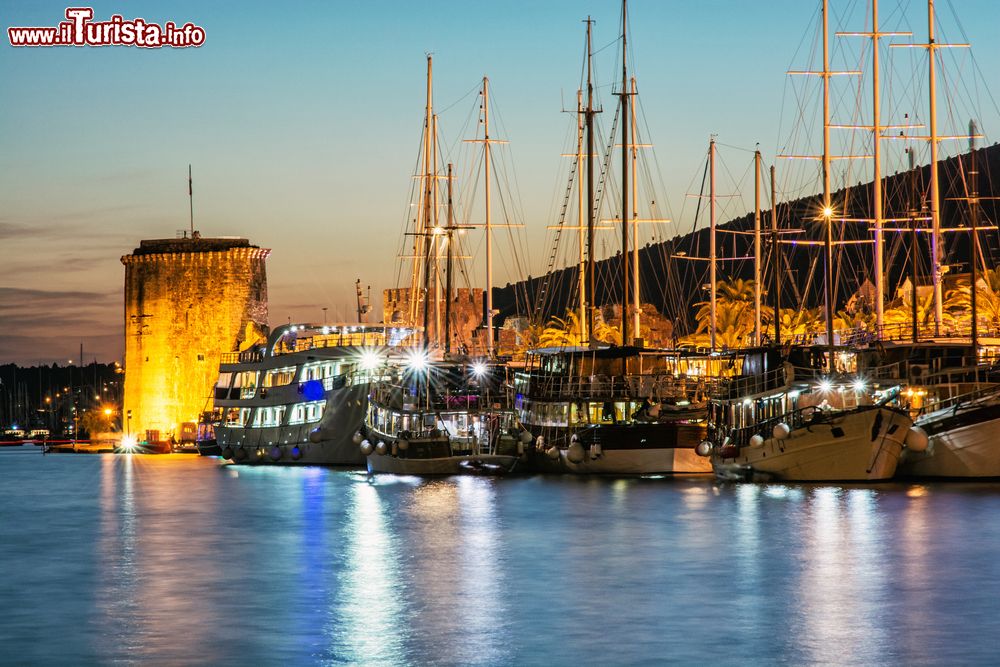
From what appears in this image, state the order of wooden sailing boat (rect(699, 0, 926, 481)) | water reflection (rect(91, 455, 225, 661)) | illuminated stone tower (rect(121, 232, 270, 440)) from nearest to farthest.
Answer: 1. water reflection (rect(91, 455, 225, 661))
2. wooden sailing boat (rect(699, 0, 926, 481))
3. illuminated stone tower (rect(121, 232, 270, 440))

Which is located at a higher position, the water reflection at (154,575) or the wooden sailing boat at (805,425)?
the wooden sailing boat at (805,425)

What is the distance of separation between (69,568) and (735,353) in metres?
26.7

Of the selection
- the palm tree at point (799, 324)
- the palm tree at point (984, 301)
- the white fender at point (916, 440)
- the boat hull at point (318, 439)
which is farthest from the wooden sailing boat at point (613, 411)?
the palm tree at point (799, 324)

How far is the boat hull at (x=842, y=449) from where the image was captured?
41125 millimetres

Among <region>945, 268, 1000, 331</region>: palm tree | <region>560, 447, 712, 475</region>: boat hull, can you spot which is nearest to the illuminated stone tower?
<region>945, 268, 1000, 331</region>: palm tree

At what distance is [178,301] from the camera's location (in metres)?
97.4

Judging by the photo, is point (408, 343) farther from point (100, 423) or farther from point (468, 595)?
point (100, 423)

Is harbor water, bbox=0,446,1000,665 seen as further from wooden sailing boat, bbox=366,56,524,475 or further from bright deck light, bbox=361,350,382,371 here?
bright deck light, bbox=361,350,382,371

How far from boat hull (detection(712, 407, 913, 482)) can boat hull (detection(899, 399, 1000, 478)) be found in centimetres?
174

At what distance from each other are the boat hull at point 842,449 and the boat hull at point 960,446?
174cm

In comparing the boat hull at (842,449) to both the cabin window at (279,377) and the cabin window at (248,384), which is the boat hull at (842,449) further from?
the cabin window at (248,384)

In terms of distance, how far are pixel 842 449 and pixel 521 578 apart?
61.7 ft

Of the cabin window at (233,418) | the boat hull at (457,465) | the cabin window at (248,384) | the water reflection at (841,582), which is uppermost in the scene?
the cabin window at (248,384)

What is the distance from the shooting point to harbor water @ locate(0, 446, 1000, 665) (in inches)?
745
